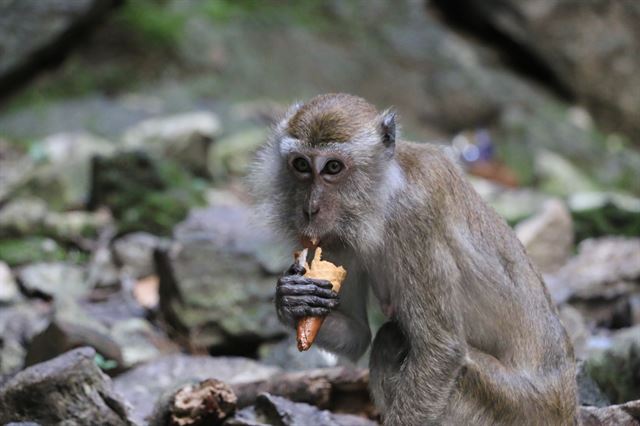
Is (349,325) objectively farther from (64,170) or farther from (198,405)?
(64,170)

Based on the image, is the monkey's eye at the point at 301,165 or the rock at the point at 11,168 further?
the rock at the point at 11,168

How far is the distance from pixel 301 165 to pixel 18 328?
410 cm

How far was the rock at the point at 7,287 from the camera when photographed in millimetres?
8555

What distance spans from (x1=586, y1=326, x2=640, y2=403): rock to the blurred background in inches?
0.6

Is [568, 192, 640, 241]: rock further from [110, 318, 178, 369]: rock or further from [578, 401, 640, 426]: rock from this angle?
[578, 401, 640, 426]: rock

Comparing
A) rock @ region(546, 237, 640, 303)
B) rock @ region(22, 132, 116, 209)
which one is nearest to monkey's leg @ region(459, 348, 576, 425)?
rock @ region(546, 237, 640, 303)

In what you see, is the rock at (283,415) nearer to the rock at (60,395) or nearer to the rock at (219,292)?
the rock at (60,395)

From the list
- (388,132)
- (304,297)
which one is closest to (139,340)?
(304,297)

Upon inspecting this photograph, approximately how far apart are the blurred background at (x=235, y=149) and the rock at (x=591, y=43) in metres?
0.03

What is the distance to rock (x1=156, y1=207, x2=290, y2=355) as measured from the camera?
7832 millimetres

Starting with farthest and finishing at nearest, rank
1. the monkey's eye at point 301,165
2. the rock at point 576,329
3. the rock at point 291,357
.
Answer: the rock at point 291,357
the rock at point 576,329
the monkey's eye at point 301,165

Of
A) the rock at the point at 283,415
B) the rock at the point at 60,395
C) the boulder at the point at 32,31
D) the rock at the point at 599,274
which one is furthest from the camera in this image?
the boulder at the point at 32,31

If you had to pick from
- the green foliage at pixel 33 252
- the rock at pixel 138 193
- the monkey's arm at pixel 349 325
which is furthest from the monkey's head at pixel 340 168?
the rock at pixel 138 193

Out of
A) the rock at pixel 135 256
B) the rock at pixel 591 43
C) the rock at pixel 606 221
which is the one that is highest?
the rock at pixel 591 43
